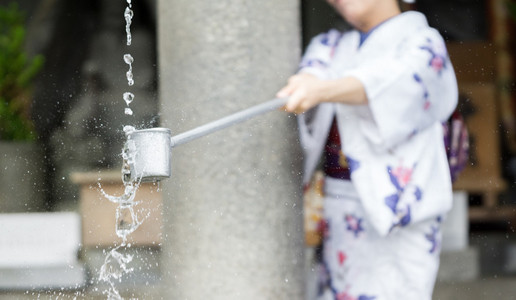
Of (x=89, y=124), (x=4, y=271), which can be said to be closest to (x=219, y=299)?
(x=4, y=271)

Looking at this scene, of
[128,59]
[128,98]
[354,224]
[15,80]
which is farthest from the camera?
[128,59]

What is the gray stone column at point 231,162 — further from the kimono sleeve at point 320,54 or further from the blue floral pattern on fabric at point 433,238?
the blue floral pattern on fabric at point 433,238

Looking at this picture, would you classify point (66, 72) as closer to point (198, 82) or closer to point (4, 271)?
point (4, 271)

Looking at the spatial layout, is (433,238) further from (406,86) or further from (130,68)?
(130,68)

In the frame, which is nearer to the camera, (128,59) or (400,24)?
(400,24)

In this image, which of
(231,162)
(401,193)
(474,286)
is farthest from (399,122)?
(474,286)

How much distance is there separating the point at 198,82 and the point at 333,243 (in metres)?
0.60

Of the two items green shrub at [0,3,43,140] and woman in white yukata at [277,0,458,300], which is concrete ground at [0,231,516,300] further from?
green shrub at [0,3,43,140]

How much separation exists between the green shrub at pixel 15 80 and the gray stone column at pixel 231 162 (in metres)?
1.94

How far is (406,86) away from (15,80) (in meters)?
2.73

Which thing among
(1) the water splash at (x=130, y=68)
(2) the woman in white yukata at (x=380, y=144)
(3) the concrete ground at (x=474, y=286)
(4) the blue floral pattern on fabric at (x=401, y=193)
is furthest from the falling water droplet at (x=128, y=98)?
(4) the blue floral pattern on fabric at (x=401, y=193)

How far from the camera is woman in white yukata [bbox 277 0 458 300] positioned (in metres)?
2.19

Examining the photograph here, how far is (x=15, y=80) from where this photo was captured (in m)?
4.35

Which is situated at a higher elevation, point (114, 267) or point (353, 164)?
point (353, 164)
